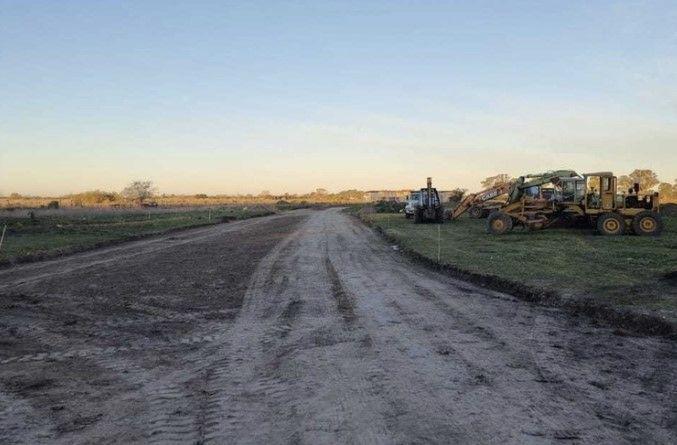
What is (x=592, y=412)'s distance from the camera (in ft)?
16.1

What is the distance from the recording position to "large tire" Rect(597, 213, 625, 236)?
79.9 feet

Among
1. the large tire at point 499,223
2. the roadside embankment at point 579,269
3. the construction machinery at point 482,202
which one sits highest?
the construction machinery at point 482,202

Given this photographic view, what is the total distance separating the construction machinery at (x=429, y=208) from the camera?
36.2 metres

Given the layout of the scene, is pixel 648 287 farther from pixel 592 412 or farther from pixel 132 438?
pixel 132 438

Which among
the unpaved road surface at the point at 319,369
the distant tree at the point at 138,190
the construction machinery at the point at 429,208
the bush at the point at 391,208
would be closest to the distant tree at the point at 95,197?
the distant tree at the point at 138,190

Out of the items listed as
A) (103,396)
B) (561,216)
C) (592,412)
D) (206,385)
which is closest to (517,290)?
(592,412)

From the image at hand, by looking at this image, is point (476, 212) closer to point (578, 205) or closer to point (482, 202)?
point (482, 202)

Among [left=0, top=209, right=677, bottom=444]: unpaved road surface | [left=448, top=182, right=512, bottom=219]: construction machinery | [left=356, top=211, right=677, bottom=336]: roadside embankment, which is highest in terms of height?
[left=448, top=182, right=512, bottom=219]: construction machinery

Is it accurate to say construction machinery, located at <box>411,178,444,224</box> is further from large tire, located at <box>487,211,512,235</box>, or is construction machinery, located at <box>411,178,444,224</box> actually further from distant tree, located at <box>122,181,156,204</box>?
distant tree, located at <box>122,181,156,204</box>

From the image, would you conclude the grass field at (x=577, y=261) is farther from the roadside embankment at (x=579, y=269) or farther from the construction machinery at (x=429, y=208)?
the construction machinery at (x=429, y=208)

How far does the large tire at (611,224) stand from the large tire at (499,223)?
12.6 ft

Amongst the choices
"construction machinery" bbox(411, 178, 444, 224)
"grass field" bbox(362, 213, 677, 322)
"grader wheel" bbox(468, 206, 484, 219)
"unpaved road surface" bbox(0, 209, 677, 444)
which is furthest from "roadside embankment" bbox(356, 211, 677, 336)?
"grader wheel" bbox(468, 206, 484, 219)

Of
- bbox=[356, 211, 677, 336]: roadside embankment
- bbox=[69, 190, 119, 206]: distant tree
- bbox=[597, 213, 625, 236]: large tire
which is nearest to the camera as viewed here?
bbox=[356, 211, 677, 336]: roadside embankment

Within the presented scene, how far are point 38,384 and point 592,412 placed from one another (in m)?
5.41
